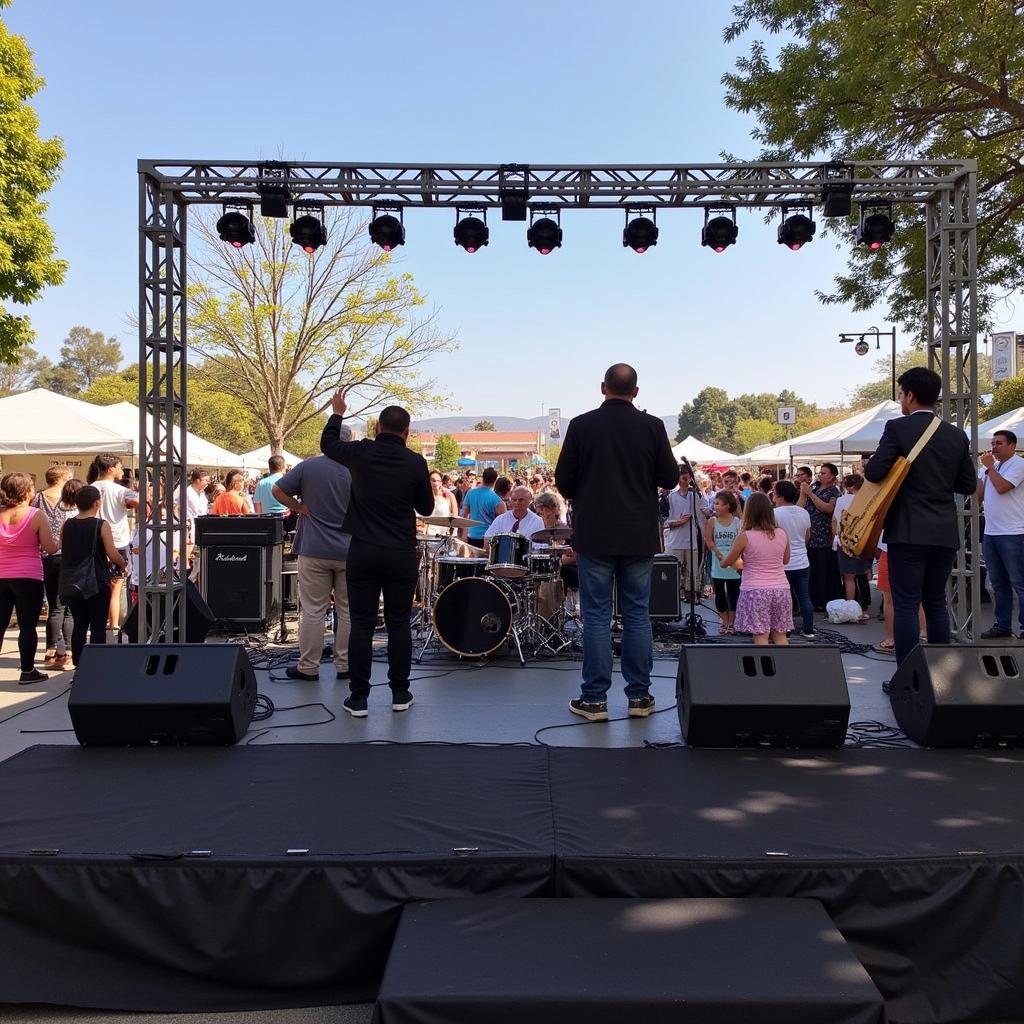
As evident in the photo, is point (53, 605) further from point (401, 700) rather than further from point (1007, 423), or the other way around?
point (1007, 423)

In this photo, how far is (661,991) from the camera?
2.26m

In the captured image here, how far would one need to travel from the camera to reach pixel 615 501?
497 centimetres

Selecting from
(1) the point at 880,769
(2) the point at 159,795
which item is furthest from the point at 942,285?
(2) the point at 159,795

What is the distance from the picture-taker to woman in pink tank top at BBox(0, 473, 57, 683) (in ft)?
22.9

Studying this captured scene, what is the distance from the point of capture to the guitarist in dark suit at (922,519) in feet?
17.2

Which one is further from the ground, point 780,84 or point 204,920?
point 780,84

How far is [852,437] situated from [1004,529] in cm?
623

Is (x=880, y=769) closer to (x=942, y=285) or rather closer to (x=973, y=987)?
(x=973, y=987)

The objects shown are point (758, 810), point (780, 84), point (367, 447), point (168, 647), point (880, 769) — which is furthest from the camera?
point (780, 84)

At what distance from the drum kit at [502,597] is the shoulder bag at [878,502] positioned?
9.64ft

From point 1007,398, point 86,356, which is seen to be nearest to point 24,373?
point 86,356

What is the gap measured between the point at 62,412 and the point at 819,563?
38.6ft

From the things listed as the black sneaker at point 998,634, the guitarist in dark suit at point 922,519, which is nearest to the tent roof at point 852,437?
the black sneaker at point 998,634

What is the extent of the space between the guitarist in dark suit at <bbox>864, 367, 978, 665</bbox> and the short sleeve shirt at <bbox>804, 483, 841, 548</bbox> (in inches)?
208
